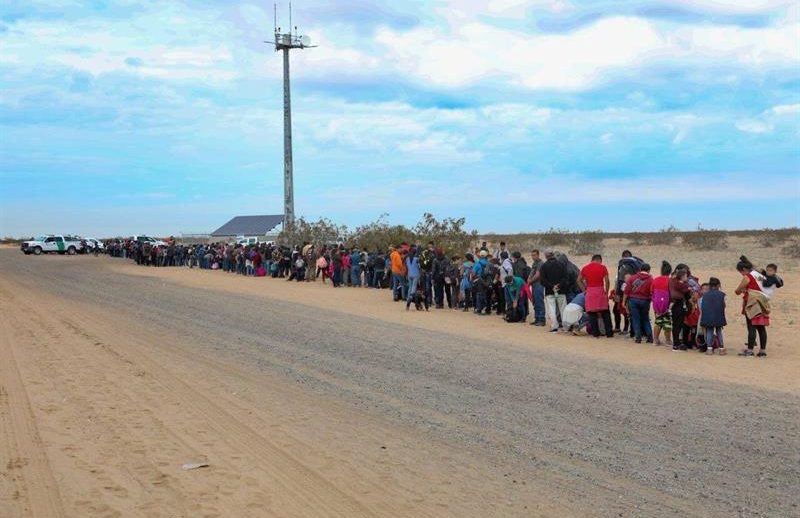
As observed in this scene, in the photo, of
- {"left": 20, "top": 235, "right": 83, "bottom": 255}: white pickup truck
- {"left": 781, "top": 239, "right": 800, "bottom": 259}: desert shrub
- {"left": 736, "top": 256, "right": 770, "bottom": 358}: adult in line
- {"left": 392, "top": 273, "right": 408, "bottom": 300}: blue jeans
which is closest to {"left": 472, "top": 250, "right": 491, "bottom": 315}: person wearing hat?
{"left": 392, "top": 273, "right": 408, "bottom": 300}: blue jeans

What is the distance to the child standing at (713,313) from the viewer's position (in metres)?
13.4

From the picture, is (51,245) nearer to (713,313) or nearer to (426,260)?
(426,260)

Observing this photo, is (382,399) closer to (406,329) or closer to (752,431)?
(752,431)

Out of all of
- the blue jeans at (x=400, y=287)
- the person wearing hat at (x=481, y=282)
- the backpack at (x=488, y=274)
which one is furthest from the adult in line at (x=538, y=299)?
the blue jeans at (x=400, y=287)

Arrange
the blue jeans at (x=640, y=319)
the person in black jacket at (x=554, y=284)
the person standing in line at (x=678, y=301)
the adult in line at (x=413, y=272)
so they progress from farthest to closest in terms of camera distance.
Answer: the adult in line at (x=413, y=272) < the person in black jacket at (x=554, y=284) < the blue jeans at (x=640, y=319) < the person standing in line at (x=678, y=301)

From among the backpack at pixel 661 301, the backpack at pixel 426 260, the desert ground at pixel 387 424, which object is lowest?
the desert ground at pixel 387 424

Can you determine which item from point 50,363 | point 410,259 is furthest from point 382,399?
point 410,259

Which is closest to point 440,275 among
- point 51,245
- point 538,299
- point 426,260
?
point 426,260

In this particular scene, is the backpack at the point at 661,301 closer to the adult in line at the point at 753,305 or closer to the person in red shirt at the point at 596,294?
the adult in line at the point at 753,305

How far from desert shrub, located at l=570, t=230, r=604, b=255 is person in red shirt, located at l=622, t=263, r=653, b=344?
34.3 m

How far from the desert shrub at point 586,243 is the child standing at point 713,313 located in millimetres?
35546

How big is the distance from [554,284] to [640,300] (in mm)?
2222

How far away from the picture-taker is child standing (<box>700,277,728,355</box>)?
1339cm

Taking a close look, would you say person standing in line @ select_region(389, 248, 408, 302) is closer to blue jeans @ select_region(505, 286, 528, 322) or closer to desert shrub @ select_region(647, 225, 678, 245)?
blue jeans @ select_region(505, 286, 528, 322)
